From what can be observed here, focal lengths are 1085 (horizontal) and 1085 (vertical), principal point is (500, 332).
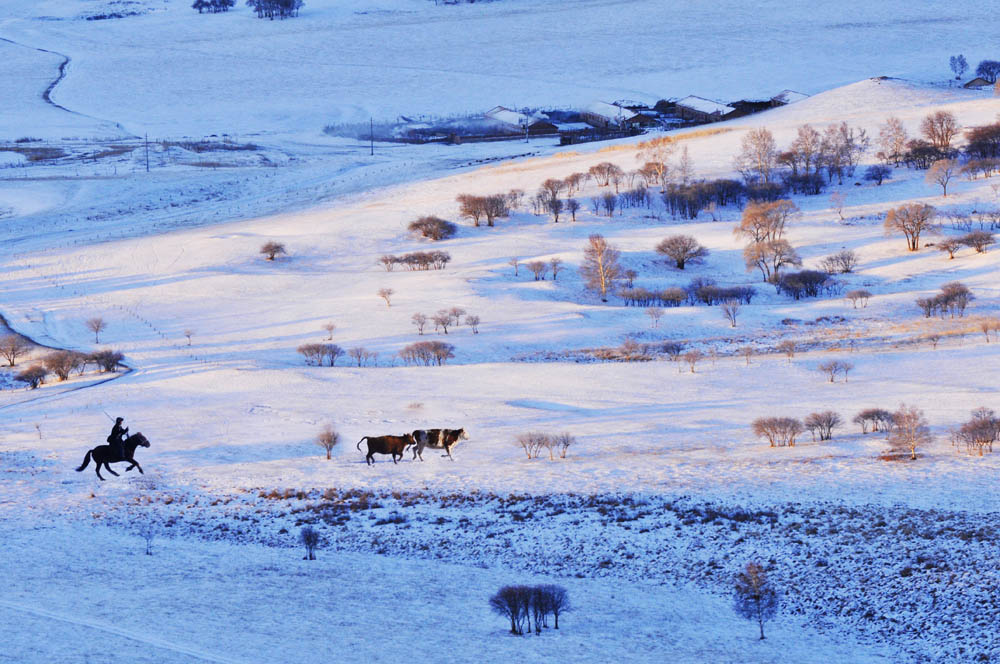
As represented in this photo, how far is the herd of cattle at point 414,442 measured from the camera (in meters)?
24.9

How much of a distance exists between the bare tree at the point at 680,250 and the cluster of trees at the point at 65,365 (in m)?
28.1

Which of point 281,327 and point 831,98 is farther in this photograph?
point 831,98

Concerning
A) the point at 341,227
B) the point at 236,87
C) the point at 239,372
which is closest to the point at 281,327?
the point at 239,372

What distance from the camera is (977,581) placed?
17.0 meters

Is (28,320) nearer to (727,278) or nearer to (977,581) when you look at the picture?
(727,278)

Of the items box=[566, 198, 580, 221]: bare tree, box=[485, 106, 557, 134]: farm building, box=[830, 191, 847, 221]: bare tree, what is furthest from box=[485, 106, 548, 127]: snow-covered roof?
box=[830, 191, 847, 221]: bare tree

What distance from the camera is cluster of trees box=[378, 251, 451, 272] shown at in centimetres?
5553

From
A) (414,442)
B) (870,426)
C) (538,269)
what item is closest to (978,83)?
(538,269)

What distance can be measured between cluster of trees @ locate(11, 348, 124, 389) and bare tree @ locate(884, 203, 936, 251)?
128ft

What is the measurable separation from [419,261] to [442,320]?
541 inches

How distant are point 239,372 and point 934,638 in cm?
2412

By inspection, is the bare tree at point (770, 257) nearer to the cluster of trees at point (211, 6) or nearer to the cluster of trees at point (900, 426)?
the cluster of trees at point (900, 426)

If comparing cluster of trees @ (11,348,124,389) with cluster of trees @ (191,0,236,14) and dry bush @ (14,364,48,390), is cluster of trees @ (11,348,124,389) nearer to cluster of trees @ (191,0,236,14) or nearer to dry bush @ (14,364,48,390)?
dry bush @ (14,364,48,390)

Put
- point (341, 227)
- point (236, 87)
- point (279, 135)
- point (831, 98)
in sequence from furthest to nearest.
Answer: point (236, 87), point (279, 135), point (831, 98), point (341, 227)
